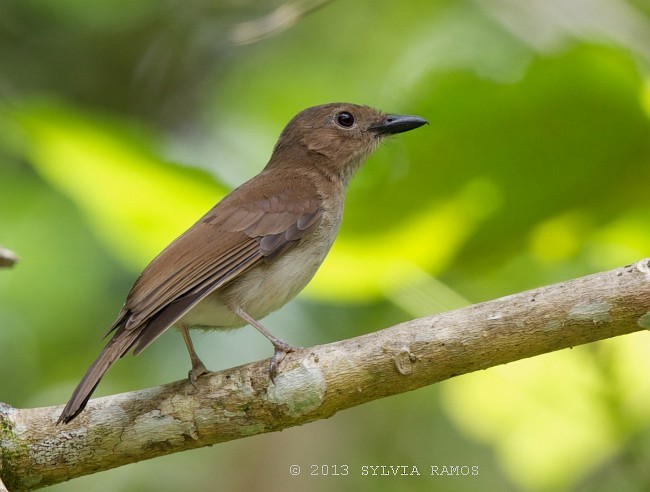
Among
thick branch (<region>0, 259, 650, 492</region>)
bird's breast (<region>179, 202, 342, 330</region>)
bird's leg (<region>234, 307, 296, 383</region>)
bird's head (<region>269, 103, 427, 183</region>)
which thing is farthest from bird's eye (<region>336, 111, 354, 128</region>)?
thick branch (<region>0, 259, 650, 492</region>)

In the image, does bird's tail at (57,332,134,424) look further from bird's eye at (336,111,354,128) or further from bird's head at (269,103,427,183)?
bird's eye at (336,111,354,128)

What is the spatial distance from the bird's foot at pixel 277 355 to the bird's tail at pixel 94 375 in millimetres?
539

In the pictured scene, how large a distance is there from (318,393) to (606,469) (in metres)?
1.83

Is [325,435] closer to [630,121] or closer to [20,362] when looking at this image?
[20,362]

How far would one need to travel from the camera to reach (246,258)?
4168mm

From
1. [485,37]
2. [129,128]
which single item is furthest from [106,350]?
[485,37]

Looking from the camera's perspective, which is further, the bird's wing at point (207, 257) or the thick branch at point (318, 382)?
the bird's wing at point (207, 257)

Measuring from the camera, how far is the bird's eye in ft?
17.2

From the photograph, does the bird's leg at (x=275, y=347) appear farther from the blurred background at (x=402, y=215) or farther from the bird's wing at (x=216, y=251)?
the blurred background at (x=402, y=215)

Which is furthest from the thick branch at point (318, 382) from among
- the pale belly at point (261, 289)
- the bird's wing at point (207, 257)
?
the pale belly at point (261, 289)

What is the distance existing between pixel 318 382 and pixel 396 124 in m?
1.84

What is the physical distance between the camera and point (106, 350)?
3.67 meters

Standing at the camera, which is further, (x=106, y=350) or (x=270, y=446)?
(x=270, y=446)

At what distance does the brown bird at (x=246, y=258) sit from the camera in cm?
373
